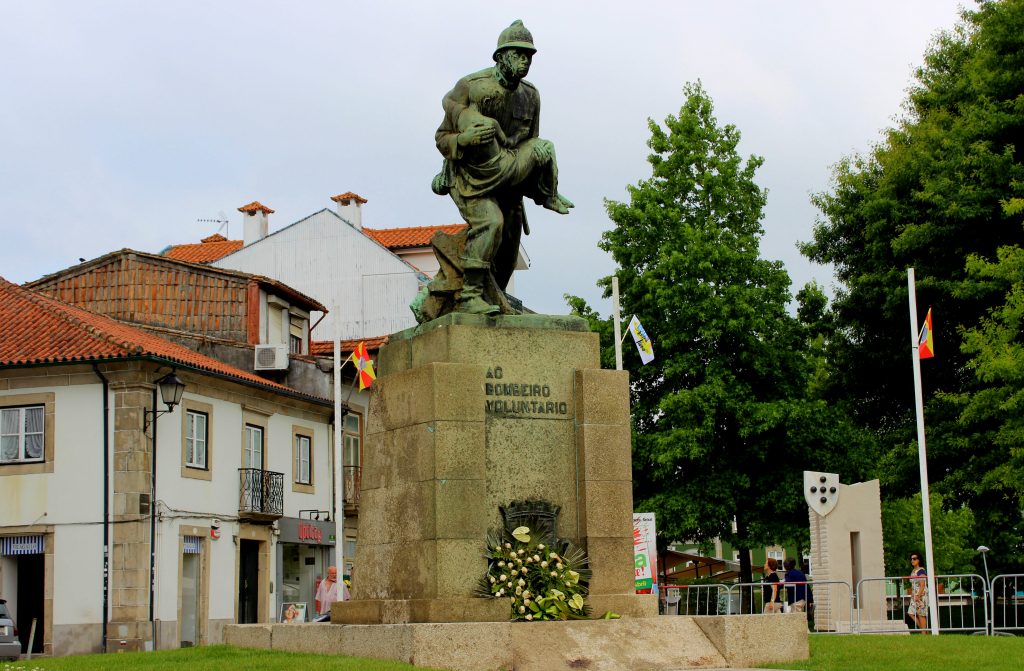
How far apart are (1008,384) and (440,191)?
18270mm

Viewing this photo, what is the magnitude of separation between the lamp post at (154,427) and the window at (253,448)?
14.5ft

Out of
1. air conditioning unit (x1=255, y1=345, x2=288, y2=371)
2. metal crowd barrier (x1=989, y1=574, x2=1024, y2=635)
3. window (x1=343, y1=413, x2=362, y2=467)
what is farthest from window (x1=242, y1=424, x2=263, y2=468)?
metal crowd barrier (x1=989, y1=574, x2=1024, y2=635)

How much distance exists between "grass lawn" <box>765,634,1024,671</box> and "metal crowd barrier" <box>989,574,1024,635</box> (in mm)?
8661

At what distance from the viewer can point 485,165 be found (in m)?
12.2

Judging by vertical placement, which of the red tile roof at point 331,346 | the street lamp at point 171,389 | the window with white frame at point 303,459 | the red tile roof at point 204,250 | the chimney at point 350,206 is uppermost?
the chimney at point 350,206

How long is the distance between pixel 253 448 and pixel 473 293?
1013 inches

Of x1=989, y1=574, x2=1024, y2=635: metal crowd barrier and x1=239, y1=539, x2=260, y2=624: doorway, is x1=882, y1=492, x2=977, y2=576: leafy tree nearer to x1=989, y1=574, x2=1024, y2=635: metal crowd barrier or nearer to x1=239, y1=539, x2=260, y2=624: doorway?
x1=239, y1=539, x2=260, y2=624: doorway

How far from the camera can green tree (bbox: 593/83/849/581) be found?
3453 cm

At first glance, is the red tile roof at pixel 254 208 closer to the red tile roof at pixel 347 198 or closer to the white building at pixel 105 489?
the red tile roof at pixel 347 198

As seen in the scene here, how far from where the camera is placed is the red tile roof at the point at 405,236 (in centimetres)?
5344

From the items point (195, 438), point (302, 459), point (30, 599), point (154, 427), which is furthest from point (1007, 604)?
point (302, 459)

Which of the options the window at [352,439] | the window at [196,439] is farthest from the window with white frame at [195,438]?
the window at [352,439]

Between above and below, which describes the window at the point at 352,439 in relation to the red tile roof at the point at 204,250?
below

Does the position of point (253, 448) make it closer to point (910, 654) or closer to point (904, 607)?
point (904, 607)
